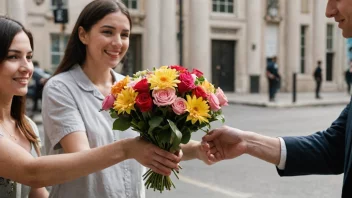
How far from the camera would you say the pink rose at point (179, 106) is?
6.79 feet

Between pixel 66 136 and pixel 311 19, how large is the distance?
29.3m

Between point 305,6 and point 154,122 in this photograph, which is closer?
point 154,122

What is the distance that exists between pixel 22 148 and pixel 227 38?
2546 cm

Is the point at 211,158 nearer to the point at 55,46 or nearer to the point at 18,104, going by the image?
the point at 18,104

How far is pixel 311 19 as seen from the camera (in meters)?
29.9

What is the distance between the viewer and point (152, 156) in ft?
6.83

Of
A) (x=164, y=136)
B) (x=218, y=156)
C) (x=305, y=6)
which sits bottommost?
(x=218, y=156)

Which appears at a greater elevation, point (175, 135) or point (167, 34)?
point (167, 34)

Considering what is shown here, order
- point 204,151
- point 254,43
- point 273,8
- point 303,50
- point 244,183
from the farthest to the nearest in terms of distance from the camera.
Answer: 1. point 303,50
2. point 273,8
3. point 254,43
4. point 244,183
5. point 204,151

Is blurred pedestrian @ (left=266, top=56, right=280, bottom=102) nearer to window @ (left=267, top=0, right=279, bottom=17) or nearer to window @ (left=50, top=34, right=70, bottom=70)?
window @ (left=267, top=0, right=279, bottom=17)

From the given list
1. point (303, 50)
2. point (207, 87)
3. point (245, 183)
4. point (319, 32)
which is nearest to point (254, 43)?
point (303, 50)

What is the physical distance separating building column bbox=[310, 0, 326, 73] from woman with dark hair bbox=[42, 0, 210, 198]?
28.4 m

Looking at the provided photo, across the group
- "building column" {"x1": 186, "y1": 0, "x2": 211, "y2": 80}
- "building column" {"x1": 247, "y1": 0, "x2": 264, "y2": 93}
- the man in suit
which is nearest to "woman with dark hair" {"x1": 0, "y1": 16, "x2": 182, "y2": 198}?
the man in suit

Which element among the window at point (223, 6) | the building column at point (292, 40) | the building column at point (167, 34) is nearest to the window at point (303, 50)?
the building column at point (292, 40)
